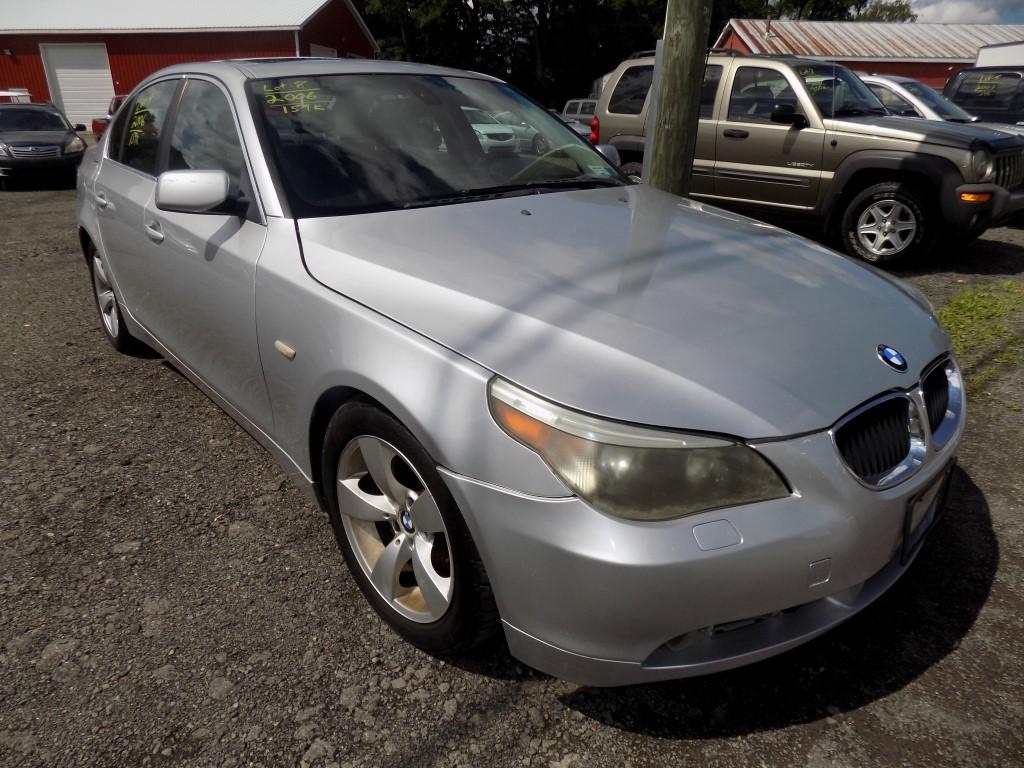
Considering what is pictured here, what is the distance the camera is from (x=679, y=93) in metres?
4.65

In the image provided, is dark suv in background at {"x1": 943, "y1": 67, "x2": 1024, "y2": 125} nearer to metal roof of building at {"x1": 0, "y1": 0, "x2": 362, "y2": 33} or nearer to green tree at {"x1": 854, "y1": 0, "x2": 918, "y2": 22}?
metal roof of building at {"x1": 0, "y1": 0, "x2": 362, "y2": 33}

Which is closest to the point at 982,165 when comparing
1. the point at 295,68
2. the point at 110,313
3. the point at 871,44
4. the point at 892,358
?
the point at 892,358

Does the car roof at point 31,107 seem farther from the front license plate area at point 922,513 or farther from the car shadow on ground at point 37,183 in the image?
the front license plate area at point 922,513

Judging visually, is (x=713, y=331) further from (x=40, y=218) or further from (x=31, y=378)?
(x=40, y=218)

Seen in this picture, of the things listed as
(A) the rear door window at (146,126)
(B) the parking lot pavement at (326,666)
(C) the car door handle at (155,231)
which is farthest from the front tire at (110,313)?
(B) the parking lot pavement at (326,666)

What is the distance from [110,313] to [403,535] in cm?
313

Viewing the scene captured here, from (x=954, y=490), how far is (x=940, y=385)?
103 cm

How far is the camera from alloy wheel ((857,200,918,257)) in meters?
6.39

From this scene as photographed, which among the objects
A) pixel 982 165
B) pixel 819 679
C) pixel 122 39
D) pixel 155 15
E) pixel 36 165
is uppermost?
pixel 982 165

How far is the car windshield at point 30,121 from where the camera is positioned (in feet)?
40.5

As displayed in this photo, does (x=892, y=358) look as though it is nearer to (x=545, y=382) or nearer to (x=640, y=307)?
(x=640, y=307)

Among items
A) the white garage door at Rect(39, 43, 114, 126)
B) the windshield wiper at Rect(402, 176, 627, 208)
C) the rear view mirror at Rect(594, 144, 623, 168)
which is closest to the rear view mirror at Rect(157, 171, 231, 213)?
the windshield wiper at Rect(402, 176, 627, 208)

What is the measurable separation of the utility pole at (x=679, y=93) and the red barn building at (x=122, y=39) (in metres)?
21.7

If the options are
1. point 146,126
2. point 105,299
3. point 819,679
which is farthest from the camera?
point 105,299
